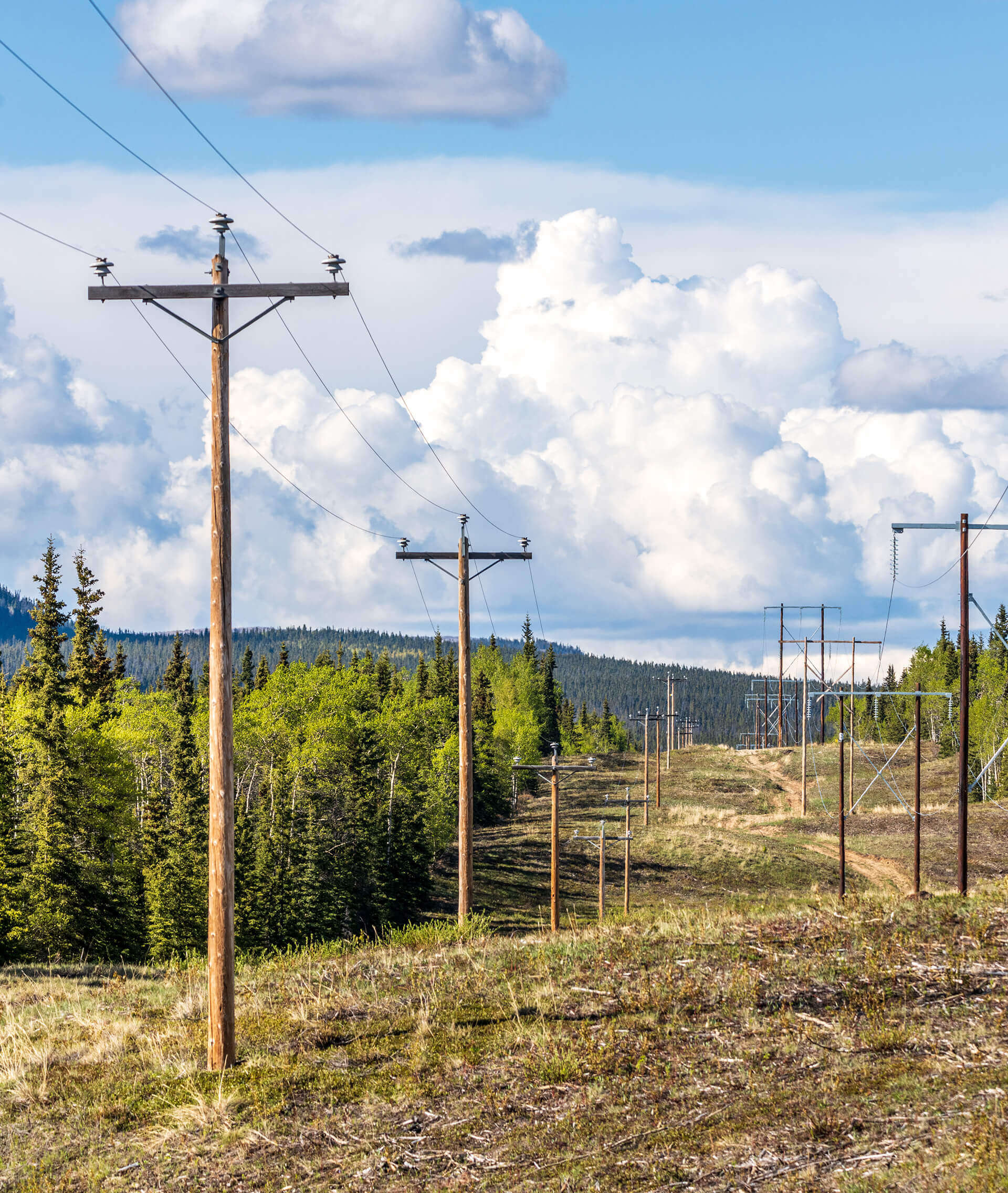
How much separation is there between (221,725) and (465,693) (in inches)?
473

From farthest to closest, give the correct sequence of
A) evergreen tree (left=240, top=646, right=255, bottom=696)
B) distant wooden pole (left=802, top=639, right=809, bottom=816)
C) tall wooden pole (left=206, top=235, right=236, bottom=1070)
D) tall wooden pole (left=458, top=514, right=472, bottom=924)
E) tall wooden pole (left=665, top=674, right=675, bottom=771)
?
evergreen tree (left=240, top=646, right=255, bottom=696) → tall wooden pole (left=665, top=674, right=675, bottom=771) → distant wooden pole (left=802, top=639, right=809, bottom=816) → tall wooden pole (left=458, top=514, right=472, bottom=924) → tall wooden pole (left=206, top=235, right=236, bottom=1070)

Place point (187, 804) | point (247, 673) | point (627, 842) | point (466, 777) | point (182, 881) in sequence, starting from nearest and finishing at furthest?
point (466, 777) < point (627, 842) < point (182, 881) < point (187, 804) < point (247, 673)

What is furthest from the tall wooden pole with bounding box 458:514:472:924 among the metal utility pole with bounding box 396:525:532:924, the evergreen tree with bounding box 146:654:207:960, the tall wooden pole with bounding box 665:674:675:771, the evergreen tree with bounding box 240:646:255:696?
the evergreen tree with bounding box 240:646:255:696

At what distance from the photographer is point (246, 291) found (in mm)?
15000

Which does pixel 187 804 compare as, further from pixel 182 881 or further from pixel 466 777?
pixel 466 777

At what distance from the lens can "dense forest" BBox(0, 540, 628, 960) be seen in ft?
146

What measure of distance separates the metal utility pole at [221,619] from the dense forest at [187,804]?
20773 millimetres

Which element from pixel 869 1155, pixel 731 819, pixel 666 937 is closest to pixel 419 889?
pixel 731 819

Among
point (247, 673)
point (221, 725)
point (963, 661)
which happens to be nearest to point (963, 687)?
point (963, 661)

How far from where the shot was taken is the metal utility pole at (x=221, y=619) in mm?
14633

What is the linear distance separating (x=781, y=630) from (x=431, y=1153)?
323ft

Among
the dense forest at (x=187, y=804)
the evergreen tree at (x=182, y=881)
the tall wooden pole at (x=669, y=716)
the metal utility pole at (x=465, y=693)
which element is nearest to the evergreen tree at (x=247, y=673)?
the dense forest at (x=187, y=804)

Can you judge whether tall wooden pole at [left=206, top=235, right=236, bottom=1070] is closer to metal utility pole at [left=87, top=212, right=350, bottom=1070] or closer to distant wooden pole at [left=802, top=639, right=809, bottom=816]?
metal utility pole at [left=87, top=212, right=350, bottom=1070]

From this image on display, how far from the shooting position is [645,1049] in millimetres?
13875
